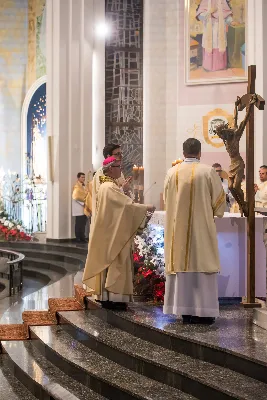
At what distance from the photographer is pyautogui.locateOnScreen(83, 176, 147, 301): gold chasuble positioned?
295 inches

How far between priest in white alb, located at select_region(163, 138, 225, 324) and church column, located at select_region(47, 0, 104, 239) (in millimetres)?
8277

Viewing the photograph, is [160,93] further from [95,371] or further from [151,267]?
[95,371]

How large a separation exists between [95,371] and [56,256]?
7.52m

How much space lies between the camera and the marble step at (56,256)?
43.2 ft

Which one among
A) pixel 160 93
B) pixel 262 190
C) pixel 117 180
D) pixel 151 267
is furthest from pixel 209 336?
pixel 160 93

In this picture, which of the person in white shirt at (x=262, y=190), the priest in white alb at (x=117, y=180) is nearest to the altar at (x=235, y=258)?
the priest in white alb at (x=117, y=180)

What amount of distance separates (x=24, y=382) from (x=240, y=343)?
2.20 m

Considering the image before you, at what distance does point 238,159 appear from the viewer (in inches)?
292

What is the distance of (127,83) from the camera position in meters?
16.3

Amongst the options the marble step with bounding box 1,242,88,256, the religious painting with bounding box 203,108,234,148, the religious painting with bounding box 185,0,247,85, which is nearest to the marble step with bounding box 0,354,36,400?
the marble step with bounding box 1,242,88,256

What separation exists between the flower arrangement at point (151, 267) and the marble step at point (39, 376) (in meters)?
1.26

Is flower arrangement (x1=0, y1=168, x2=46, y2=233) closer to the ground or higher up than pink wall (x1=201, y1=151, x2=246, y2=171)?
closer to the ground

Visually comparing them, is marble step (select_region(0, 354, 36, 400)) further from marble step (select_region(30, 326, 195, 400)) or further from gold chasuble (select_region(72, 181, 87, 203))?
gold chasuble (select_region(72, 181, 87, 203))

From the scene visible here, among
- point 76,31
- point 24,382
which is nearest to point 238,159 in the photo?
point 24,382
